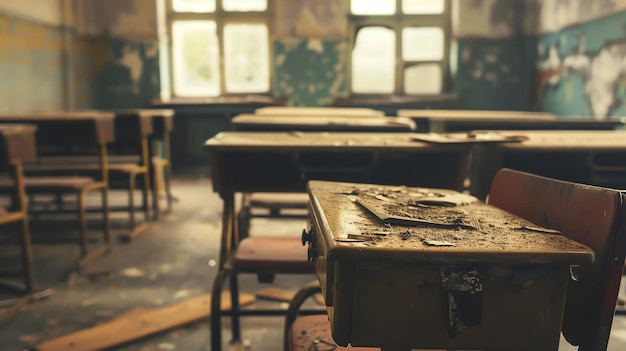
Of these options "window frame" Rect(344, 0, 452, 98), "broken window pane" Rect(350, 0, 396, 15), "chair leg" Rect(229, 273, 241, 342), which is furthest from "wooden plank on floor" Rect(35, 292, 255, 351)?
"broken window pane" Rect(350, 0, 396, 15)

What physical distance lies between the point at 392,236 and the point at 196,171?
5.79 m

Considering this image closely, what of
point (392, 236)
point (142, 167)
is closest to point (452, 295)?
point (392, 236)

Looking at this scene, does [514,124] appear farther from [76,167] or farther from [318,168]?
[76,167]

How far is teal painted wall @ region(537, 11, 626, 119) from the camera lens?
13.5 ft

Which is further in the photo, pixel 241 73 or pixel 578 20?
pixel 241 73

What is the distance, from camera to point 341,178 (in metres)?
1.90

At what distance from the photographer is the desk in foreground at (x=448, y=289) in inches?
28.0

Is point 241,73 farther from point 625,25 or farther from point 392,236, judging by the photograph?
point 392,236

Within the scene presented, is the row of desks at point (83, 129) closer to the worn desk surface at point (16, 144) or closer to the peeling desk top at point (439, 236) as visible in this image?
the worn desk surface at point (16, 144)

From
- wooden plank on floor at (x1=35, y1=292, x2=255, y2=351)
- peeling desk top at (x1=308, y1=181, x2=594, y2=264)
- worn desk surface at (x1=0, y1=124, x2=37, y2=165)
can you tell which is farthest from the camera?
worn desk surface at (x1=0, y1=124, x2=37, y2=165)

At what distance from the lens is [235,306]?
2.02 m

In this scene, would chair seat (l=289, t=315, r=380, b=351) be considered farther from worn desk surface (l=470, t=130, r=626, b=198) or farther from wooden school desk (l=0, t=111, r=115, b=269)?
wooden school desk (l=0, t=111, r=115, b=269)

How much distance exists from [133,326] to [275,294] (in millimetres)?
699

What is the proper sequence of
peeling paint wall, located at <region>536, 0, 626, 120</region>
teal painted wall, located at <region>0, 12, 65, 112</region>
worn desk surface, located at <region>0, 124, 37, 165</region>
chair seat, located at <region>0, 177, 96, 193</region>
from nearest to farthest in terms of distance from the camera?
worn desk surface, located at <region>0, 124, 37, 165</region> < chair seat, located at <region>0, 177, 96, 193</region> < peeling paint wall, located at <region>536, 0, 626, 120</region> < teal painted wall, located at <region>0, 12, 65, 112</region>
